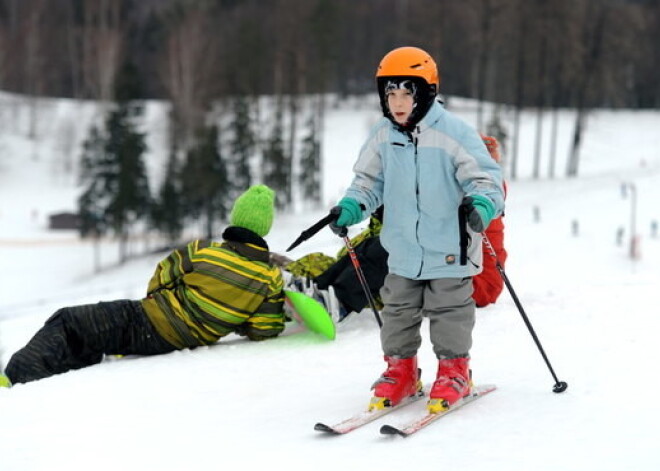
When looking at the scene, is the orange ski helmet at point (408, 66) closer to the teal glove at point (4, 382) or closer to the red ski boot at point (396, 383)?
the red ski boot at point (396, 383)

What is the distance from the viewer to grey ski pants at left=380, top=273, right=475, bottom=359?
3916 millimetres

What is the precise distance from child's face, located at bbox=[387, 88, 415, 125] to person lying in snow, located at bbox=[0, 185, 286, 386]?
1937 millimetres

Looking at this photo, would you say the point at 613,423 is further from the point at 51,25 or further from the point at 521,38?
the point at 51,25

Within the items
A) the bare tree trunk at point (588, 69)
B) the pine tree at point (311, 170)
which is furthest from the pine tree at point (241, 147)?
the bare tree trunk at point (588, 69)

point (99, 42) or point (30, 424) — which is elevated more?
point (99, 42)

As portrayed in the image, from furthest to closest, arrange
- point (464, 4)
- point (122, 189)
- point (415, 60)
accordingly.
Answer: point (464, 4)
point (122, 189)
point (415, 60)

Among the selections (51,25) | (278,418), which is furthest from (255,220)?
(51,25)

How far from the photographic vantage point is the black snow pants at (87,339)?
5125mm

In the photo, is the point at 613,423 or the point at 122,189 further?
the point at 122,189

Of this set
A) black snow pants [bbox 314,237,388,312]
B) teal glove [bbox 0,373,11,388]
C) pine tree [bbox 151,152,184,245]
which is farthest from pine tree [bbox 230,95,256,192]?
teal glove [bbox 0,373,11,388]

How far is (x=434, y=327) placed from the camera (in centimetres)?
400

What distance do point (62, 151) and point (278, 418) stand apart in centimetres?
4547

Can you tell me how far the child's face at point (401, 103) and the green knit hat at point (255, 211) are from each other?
1.93 m

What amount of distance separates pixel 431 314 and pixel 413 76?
105 cm
